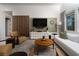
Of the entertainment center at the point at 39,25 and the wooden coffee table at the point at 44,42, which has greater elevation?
the entertainment center at the point at 39,25

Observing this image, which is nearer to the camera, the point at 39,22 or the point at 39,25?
the point at 39,25

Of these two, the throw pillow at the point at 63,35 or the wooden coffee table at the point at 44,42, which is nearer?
the throw pillow at the point at 63,35

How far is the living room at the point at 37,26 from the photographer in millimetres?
3354

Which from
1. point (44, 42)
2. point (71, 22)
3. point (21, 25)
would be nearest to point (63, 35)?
point (71, 22)

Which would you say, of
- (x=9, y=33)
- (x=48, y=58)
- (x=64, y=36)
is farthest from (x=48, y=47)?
(x=48, y=58)

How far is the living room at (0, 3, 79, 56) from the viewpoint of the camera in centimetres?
335

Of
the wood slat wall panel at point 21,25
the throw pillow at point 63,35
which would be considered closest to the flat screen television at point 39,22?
the wood slat wall panel at point 21,25

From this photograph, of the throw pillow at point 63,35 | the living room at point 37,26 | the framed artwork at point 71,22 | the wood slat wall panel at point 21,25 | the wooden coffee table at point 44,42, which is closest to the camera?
the living room at point 37,26

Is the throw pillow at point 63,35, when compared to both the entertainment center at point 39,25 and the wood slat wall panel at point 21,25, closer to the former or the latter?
the entertainment center at point 39,25

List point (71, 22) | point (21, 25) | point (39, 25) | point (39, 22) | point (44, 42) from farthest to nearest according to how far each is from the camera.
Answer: point (44, 42)
point (71, 22)
point (39, 22)
point (39, 25)
point (21, 25)

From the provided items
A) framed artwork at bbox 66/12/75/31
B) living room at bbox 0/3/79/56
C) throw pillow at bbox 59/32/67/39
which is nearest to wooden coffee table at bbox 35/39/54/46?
living room at bbox 0/3/79/56

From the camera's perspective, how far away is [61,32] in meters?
4.55

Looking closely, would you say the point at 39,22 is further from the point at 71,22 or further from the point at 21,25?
the point at 71,22

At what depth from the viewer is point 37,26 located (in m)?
3.82
